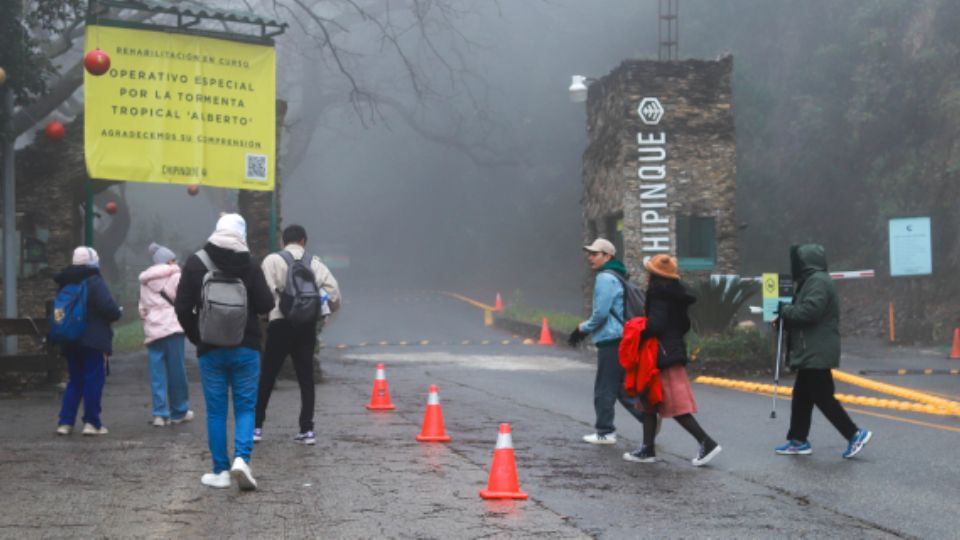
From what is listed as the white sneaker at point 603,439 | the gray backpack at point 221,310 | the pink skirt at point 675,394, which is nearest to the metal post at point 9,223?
the white sneaker at point 603,439

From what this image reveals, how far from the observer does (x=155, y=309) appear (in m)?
12.9

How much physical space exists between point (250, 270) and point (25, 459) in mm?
2828

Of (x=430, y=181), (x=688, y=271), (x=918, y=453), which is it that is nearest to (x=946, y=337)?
(x=688, y=271)

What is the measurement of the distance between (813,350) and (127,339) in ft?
65.7

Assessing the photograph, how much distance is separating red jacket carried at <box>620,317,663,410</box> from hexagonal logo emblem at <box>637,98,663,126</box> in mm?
19773

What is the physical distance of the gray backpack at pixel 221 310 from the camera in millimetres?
8297

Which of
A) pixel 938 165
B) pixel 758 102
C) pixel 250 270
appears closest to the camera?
pixel 250 270

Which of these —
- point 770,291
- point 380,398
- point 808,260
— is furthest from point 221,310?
point 770,291

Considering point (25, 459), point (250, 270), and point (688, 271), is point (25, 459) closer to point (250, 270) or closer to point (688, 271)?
point (250, 270)

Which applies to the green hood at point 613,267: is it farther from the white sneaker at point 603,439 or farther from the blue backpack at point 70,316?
the blue backpack at point 70,316

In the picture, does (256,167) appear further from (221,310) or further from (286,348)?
(221,310)

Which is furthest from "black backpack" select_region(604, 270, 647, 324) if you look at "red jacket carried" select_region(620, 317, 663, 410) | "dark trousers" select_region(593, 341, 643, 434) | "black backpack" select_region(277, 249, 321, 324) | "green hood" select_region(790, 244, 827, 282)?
"black backpack" select_region(277, 249, 321, 324)

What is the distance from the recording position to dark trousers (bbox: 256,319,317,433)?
36.0ft

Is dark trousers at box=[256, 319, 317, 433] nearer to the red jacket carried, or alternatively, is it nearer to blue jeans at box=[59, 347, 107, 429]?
blue jeans at box=[59, 347, 107, 429]
